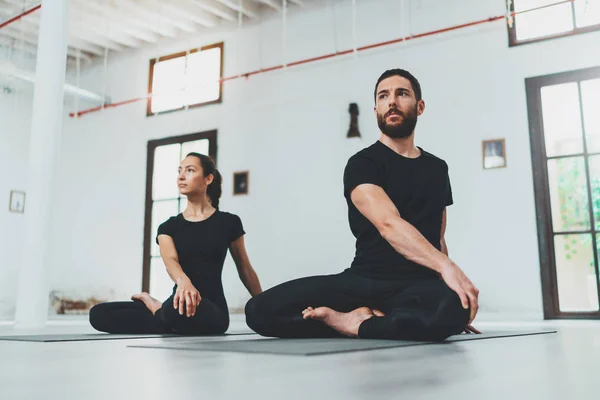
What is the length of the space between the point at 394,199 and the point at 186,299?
3.09ft

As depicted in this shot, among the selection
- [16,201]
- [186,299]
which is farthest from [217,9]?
[186,299]

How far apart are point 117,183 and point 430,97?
12.6ft

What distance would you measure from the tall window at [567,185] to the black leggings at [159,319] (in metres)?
3.04

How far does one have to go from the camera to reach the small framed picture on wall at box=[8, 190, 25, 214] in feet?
23.5

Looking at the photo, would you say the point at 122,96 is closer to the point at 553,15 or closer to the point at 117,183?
the point at 117,183

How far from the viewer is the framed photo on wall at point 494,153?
4984 mm

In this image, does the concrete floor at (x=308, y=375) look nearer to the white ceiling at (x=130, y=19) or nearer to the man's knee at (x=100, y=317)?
the man's knee at (x=100, y=317)

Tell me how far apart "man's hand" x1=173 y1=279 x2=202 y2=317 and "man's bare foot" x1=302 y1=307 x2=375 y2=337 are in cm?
58

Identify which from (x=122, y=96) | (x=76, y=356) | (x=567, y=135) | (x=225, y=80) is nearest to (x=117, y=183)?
(x=122, y=96)

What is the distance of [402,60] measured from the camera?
18.2 ft

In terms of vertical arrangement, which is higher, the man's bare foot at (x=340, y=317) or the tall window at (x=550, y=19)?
the tall window at (x=550, y=19)

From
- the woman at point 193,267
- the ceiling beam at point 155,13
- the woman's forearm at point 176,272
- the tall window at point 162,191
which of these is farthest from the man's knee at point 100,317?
the ceiling beam at point 155,13

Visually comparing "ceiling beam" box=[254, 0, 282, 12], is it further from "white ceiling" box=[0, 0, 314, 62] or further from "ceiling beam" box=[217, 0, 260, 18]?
"ceiling beam" box=[217, 0, 260, 18]

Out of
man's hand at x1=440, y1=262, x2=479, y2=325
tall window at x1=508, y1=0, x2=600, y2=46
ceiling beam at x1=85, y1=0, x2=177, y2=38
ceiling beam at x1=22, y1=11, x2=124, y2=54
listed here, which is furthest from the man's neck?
ceiling beam at x1=22, y1=11, x2=124, y2=54
